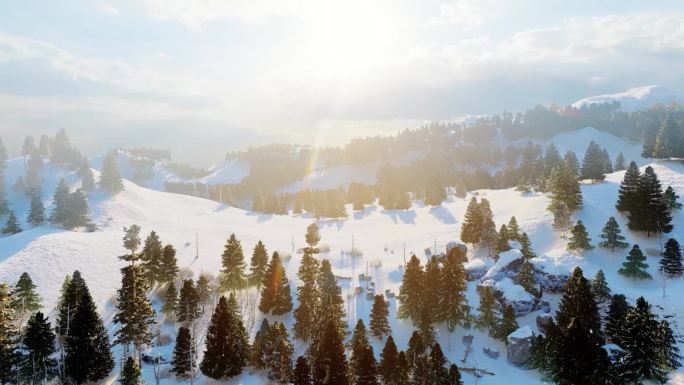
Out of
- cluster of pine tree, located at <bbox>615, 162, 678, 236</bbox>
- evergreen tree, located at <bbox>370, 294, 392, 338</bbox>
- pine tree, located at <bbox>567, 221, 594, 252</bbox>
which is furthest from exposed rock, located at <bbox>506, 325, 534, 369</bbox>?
cluster of pine tree, located at <bbox>615, 162, 678, 236</bbox>

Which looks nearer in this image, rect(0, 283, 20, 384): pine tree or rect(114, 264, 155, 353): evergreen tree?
rect(0, 283, 20, 384): pine tree

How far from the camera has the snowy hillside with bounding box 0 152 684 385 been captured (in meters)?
65.4

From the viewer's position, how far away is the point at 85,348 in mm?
52531

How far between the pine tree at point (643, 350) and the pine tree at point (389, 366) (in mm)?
26158

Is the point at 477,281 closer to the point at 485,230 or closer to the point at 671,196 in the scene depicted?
the point at 485,230

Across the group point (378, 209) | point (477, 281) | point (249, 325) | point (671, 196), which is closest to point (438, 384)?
point (477, 281)

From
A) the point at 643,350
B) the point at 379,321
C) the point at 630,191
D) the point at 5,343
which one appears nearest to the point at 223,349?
the point at 379,321

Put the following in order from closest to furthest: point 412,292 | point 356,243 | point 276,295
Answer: point 412,292 < point 276,295 < point 356,243

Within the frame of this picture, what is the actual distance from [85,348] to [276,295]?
96.0 feet

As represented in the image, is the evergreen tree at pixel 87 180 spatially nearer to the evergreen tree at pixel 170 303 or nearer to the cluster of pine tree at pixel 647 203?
the evergreen tree at pixel 170 303

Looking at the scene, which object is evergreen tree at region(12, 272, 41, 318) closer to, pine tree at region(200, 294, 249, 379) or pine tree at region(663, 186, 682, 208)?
pine tree at region(200, 294, 249, 379)

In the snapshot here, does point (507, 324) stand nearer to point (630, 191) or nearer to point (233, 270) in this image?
point (630, 191)

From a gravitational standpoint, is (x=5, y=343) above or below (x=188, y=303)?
above

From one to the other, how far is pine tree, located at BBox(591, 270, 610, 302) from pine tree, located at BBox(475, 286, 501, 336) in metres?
14.6
